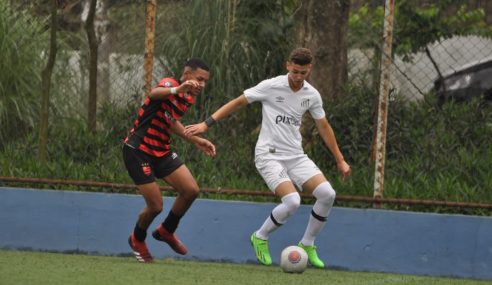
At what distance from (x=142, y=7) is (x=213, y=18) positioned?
2.80 m

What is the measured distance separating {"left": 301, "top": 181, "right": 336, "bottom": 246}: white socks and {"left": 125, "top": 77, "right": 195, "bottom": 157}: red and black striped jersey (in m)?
1.39

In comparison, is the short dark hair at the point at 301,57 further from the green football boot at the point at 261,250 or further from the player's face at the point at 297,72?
the green football boot at the point at 261,250

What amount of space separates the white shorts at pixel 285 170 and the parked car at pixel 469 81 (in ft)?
18.1

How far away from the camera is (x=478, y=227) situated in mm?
10656

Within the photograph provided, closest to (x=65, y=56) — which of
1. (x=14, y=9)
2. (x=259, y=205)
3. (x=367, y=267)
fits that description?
(x=14, y=9)

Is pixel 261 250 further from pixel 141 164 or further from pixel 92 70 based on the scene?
pixel 92 70

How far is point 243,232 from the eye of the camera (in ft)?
36.8

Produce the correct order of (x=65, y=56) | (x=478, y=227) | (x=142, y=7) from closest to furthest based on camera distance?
1. (x=478, y=227)
2. (x=65, y=56)
3. (x=142, y=7)

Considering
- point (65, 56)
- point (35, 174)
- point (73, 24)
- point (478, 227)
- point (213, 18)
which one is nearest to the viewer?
point (478, 227)

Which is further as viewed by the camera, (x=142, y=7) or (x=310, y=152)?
(x=142, y=7)

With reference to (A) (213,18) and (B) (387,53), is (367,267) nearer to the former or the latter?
(B) (387,53)

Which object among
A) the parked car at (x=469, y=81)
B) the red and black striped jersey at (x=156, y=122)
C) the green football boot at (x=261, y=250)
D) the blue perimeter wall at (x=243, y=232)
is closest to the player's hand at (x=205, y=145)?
the red and black striped jersey at (x=156, y=122)

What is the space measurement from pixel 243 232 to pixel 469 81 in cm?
602

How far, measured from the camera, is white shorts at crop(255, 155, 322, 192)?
33.5 ft
